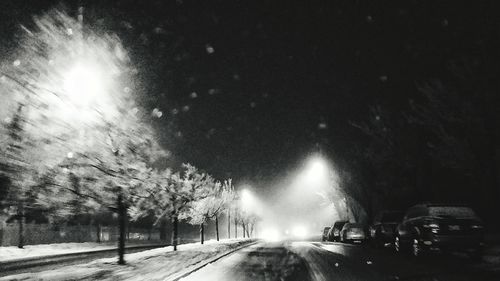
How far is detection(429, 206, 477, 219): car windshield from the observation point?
18.0 meters

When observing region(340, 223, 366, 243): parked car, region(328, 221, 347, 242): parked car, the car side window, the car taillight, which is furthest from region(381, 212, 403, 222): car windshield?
region(328, 221, 347, 242): parked car

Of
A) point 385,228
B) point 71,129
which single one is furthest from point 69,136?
point 385,228

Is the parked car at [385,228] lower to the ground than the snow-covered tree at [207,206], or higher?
lower

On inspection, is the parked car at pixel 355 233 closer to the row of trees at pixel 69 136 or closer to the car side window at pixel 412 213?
the car side window at pixel 412 213

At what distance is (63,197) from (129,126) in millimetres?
2872

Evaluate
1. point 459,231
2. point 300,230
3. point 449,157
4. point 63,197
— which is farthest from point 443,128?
point 300,230

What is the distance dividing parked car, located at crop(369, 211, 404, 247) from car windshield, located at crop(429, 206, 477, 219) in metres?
6.46

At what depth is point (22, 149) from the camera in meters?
10.3

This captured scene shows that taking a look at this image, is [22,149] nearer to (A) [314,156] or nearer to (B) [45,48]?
(B) [45,48]

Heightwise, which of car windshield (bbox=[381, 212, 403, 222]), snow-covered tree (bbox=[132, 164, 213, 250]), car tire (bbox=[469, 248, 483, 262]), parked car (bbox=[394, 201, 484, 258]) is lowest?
car tire (bbox=[469, 248, 483, 262])

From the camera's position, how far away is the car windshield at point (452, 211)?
1802cm

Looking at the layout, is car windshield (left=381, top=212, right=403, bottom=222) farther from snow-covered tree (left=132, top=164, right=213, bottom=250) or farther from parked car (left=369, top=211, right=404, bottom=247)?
snow-covered tree (left=132, top=164, right=213, bottom=250)

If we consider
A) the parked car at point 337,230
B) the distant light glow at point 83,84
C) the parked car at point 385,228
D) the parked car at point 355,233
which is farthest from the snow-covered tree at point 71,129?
the parked car at point 337,230

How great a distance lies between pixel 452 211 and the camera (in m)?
18.2
